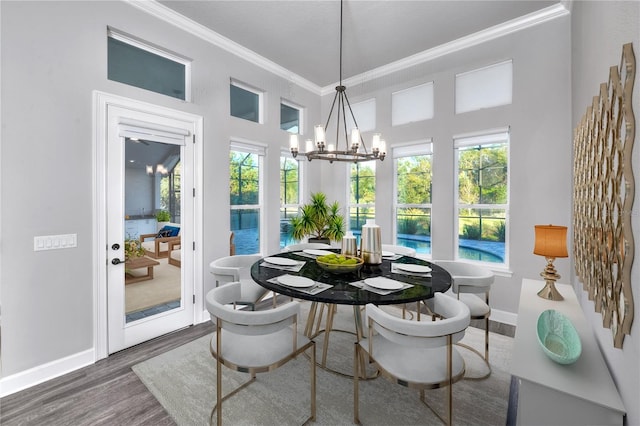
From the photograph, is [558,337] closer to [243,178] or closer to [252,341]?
[252,341]

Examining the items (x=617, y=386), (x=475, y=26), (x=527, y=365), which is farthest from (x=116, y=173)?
(x=475, y=26)

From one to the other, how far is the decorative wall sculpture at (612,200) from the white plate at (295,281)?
4.87 ft

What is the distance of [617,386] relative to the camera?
1.18m

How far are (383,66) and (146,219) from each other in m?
3.82

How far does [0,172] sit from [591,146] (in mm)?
4066

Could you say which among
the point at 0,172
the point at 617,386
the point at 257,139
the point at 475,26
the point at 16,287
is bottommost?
the point at 617,386

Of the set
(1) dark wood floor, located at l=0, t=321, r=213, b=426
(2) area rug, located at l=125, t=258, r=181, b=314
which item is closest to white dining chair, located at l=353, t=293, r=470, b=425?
(1) dark wood floor, located at l=0, t=321, r=213, b=426

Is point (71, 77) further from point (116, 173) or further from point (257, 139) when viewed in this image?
point (257, 139)

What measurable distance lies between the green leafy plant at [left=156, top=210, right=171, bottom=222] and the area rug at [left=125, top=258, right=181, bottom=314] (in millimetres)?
448

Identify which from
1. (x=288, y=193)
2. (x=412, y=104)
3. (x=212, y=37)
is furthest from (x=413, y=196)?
(x=212, y=37)

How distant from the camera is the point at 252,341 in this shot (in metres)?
1.85

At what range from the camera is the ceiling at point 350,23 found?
9.65 feet

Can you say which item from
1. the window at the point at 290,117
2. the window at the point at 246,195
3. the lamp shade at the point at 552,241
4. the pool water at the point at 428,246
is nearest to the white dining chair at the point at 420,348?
the lamp shade at the point at 552,241

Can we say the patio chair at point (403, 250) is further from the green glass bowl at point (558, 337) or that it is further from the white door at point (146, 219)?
the white door at point (146, 219)
